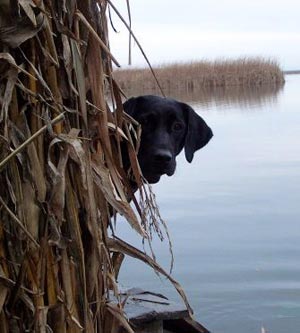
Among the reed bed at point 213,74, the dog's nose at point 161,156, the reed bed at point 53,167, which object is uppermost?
the reed bed at point 53,167

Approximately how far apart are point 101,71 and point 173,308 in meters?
2.07

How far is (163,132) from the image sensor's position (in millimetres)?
5527

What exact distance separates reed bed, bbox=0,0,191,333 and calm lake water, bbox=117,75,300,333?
2.94m

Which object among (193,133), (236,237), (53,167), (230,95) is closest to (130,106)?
(193,133)

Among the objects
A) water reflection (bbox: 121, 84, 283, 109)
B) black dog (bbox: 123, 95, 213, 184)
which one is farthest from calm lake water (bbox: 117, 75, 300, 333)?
water reflection (bbox: 121, 84, 283, 109)

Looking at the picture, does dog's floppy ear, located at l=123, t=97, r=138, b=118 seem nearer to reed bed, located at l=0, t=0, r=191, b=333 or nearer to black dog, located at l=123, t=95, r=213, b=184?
black dog, located at l=123, t=95, r=213, b=184

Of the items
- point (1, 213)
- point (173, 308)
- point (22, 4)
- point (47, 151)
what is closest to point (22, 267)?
point (1, 213)

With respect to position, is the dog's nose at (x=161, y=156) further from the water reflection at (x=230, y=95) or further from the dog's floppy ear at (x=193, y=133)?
the water reflection at (x=230, y=95)

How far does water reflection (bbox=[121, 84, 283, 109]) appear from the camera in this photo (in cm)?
2596

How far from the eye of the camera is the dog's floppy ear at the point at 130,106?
5593 mm

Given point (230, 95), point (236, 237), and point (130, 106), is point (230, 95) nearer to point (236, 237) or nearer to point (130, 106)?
point (236, 237)

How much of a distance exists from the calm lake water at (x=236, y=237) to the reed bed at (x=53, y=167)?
9.66 ft

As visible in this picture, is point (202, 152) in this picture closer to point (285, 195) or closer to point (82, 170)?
point (285, 195)

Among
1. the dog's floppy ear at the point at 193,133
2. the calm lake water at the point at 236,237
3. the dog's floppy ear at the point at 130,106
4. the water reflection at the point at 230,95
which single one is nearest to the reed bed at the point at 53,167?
the calm lake water at the point at 236,237
